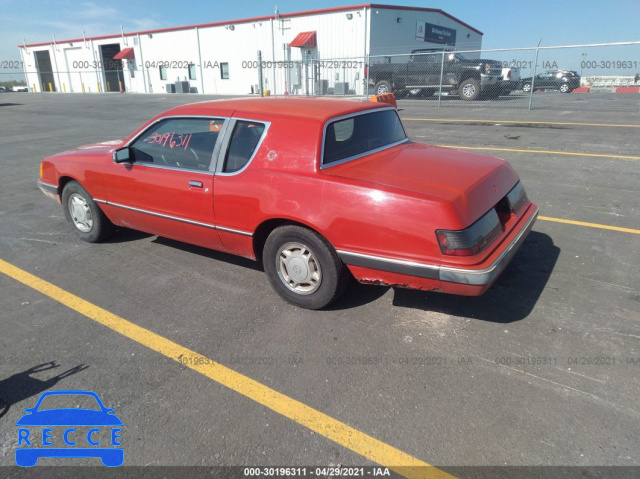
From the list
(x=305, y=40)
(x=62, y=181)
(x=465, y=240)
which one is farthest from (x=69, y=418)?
(x=305, y=40)

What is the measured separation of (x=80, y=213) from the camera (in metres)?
4.88

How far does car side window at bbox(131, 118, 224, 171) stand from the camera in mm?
3771

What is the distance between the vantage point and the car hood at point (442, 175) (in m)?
2.92

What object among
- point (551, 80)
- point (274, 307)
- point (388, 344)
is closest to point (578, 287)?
point (388, 344)

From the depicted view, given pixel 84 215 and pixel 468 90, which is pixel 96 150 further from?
pixel 468 90

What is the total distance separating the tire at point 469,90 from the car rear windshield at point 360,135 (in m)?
18.1

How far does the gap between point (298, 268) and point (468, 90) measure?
20084 millimetres

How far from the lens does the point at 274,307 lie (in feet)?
11.7

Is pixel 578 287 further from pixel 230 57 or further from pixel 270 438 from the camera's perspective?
pixel 230 57

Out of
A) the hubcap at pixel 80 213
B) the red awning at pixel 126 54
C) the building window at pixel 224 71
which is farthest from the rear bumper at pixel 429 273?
the red awning at pixel 126 54

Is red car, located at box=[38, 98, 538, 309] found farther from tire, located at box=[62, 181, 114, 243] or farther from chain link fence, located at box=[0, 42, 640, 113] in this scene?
chain link fence, located at box=[0, 42, 640, 113]

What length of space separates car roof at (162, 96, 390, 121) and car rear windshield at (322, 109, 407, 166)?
3.3 inches

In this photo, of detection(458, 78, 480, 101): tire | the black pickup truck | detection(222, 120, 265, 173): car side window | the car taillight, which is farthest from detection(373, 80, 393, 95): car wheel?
the car taillight

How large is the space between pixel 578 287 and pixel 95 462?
12.3 feet
